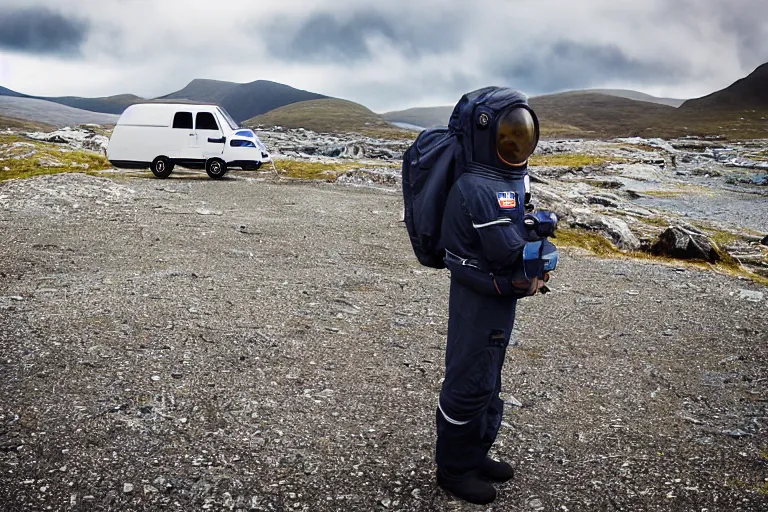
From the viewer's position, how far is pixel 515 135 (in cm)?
371

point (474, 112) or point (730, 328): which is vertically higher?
point (474, 112)

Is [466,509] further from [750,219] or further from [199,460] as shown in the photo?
[750,219]

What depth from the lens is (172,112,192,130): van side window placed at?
22.3m

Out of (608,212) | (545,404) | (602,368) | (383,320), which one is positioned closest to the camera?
(545,404)

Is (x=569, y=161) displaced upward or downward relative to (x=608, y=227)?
upward

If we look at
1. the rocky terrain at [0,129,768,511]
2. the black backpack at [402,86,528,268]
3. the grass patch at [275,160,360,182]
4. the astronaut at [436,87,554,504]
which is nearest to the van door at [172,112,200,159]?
the grass patch at [275,160,360,182]

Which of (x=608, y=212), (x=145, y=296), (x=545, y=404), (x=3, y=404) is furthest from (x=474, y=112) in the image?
(x=608, y=212)

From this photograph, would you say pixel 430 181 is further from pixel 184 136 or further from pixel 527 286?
pixel 184 136

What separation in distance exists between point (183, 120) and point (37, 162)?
10.4 m

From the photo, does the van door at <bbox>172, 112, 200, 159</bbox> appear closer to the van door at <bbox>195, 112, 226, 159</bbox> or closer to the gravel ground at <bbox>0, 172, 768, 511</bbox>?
the van door at <bbox>195, 112, 226, 159</bbox>

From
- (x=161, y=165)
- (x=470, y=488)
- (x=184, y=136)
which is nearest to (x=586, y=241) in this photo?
(x=470, y=488)

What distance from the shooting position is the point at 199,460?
448 centimetres

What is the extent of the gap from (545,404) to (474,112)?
3.28 m

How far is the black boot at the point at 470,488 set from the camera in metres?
4.07
